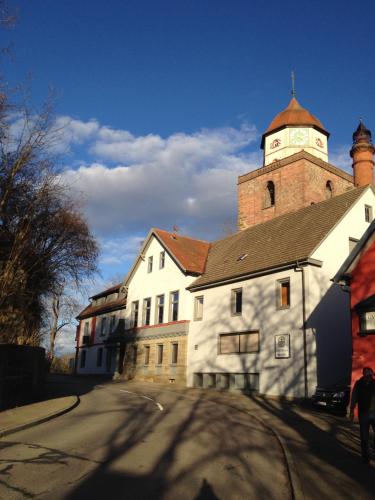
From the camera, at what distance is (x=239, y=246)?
30891mm

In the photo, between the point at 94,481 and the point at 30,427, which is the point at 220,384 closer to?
the point at 30,427

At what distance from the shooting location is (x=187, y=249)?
34.1m

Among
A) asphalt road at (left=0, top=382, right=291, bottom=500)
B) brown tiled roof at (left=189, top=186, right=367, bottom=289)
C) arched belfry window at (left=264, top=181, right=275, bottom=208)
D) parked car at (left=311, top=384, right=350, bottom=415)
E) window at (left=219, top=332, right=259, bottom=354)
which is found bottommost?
asphalt road at (left=0, top=382, right=291, bottom=500)

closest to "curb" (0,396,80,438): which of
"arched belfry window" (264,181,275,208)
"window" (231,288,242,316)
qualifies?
"window" (231,288,242,316)

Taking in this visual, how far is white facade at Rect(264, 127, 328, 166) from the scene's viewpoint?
45406 mm

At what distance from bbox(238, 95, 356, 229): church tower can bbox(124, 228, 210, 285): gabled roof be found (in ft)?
31.6

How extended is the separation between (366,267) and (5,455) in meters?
12.9

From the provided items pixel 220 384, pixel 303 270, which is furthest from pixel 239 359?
pixel 303 270

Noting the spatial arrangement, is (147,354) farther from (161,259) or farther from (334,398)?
(334,398)

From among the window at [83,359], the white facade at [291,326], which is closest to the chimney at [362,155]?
the white facade at [291,326]

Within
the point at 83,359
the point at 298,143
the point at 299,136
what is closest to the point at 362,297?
the point at 298,143

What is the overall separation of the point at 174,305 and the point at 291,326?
35.6 ft

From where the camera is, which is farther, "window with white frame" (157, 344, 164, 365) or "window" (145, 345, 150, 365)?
"window" (145, 345, 150, 365)

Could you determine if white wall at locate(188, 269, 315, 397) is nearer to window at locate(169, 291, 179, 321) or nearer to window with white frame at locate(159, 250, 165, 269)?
window at locate(169, 291, 179, 321)
